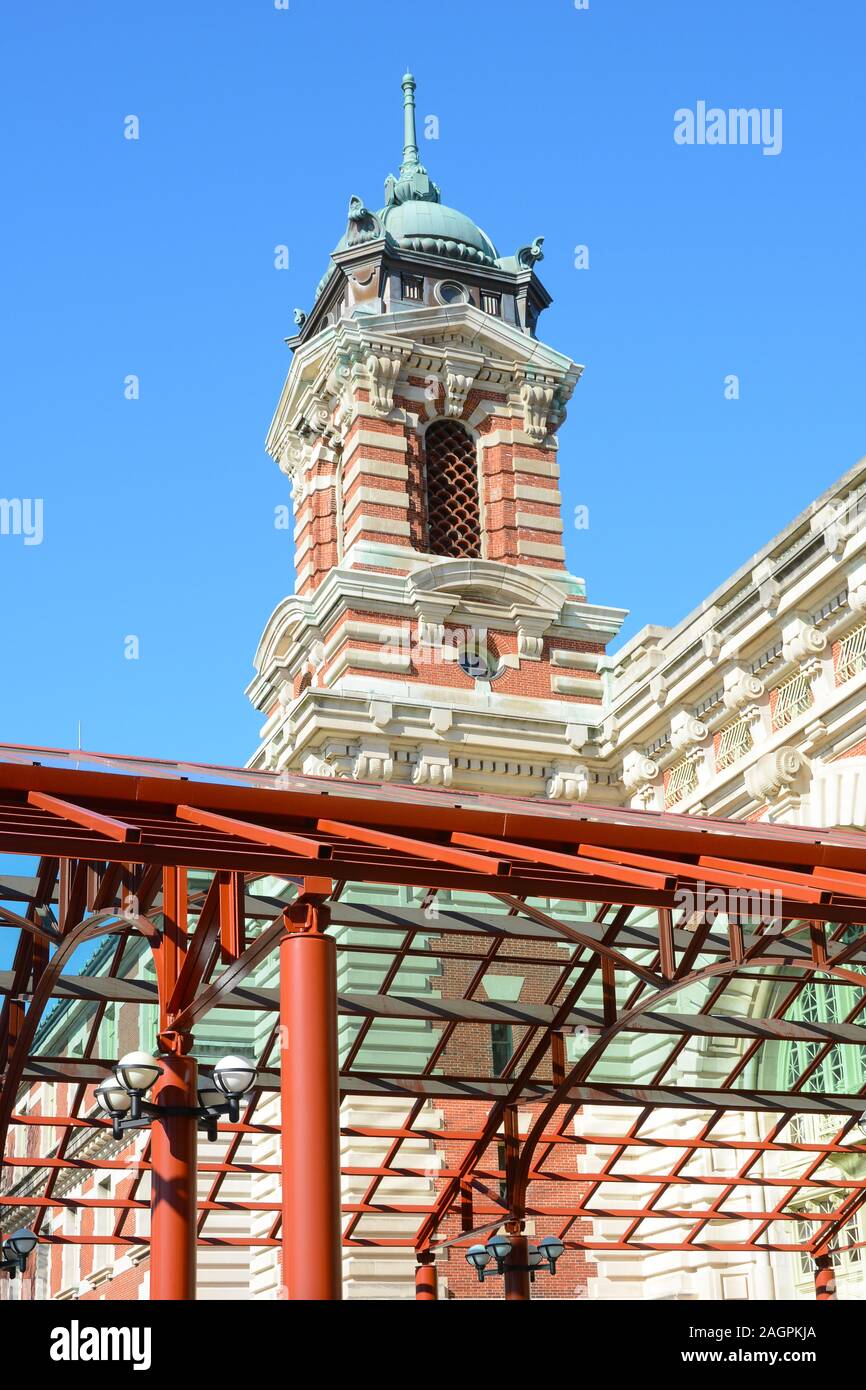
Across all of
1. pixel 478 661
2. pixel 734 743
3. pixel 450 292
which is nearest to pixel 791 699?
pixel 734 743

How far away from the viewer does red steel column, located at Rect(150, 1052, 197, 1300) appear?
1245 cm

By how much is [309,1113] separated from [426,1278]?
13319 mm

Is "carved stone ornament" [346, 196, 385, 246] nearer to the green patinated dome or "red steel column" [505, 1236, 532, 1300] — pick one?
the green patinated dome

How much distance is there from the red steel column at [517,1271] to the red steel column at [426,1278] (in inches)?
74.3

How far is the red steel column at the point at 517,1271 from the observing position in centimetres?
2156

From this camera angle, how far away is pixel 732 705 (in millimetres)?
28406

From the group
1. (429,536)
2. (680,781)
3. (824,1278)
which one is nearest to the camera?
(824,1278)

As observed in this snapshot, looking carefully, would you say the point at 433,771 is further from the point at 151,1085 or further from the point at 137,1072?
the point at 137,1072

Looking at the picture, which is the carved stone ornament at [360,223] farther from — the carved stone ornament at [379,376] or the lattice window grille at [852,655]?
the lattice window grille at [852,655]

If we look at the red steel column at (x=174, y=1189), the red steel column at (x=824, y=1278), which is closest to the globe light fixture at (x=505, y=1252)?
the red steel column at (x=824, y=1278)

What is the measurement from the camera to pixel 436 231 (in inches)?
1598
